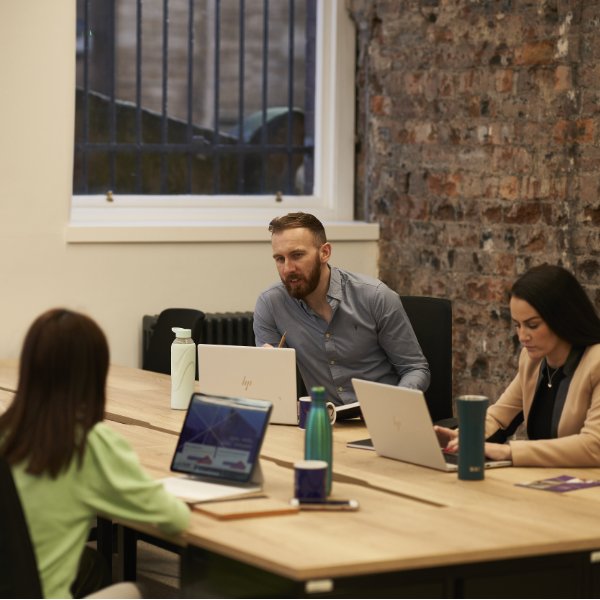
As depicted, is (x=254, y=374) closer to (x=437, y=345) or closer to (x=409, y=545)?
(x=437, y=345)

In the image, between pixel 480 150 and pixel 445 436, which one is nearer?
pixel 445 436

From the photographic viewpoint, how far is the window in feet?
21.1

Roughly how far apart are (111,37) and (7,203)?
4.06 ft

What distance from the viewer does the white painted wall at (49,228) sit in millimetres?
5648

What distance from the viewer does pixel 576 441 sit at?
3.40 meters

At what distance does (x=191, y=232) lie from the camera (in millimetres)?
6168

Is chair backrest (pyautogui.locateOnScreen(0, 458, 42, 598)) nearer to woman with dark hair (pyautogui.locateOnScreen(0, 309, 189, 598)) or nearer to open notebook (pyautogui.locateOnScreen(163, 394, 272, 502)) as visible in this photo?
woman with dark hair (pyautogui.locateOnScreen(0, 309, 189, 598))

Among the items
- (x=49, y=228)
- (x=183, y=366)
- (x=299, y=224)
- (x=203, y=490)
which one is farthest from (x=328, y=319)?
(x=49, y=228)

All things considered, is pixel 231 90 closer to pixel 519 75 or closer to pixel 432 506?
pixel 519 75

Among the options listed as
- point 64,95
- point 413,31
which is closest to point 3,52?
point 64,95

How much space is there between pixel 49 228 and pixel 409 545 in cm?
358

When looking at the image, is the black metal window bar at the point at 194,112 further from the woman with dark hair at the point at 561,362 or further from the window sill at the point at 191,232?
the woman with dark hair at the point at 561,362

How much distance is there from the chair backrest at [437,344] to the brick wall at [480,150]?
3.24 feet

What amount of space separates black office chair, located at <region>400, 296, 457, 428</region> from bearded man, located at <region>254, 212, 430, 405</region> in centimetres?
16
